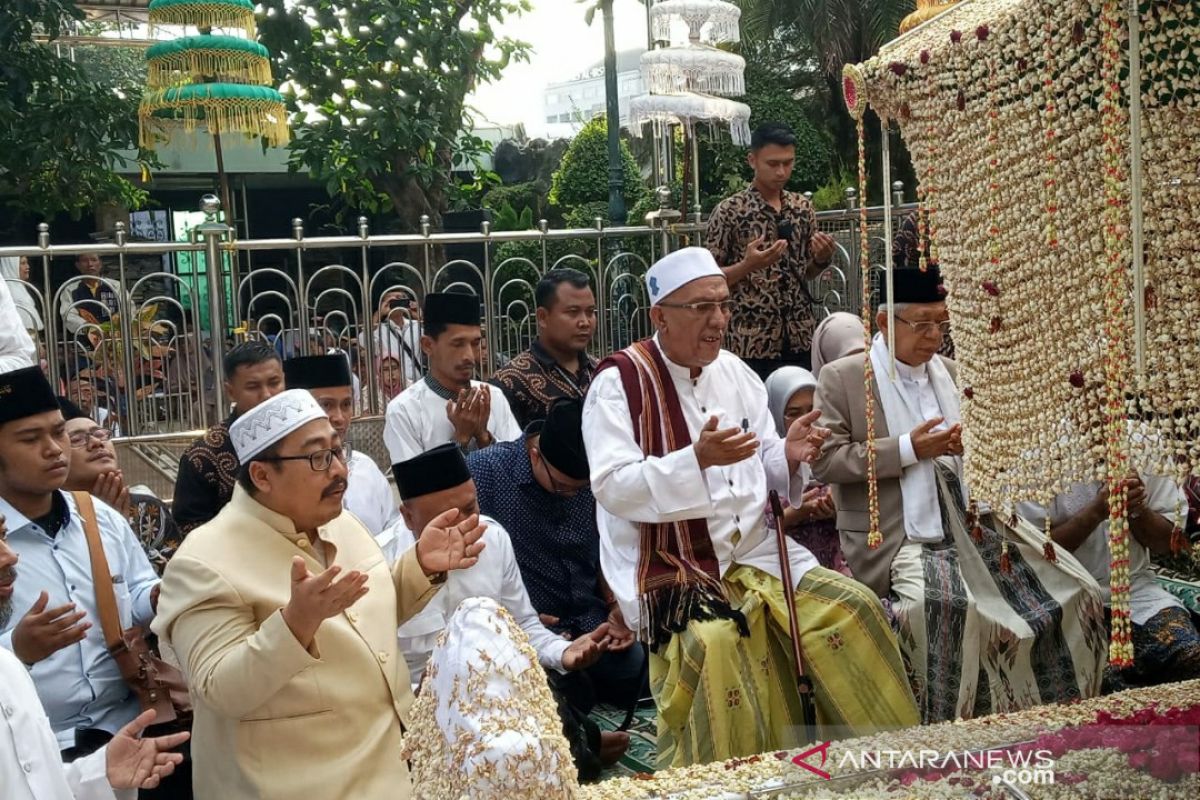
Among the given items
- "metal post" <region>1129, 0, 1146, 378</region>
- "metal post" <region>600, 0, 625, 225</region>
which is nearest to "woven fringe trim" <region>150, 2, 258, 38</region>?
"metal post" <region>600, 0, 625, 225</region>

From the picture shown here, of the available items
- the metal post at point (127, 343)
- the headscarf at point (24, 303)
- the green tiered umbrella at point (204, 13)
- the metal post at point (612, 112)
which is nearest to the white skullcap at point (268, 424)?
the metal post at point (127, 343)

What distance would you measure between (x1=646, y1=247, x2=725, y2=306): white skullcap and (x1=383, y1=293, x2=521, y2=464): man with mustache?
132 cm

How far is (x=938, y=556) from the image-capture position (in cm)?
420

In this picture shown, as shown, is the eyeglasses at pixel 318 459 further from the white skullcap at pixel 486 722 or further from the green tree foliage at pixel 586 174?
the green tree foliage at pixel 586 174

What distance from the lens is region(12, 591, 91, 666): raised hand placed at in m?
3.10

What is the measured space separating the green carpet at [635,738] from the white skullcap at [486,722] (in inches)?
82.7

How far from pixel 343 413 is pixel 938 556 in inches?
89.8

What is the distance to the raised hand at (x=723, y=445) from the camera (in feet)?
11.9

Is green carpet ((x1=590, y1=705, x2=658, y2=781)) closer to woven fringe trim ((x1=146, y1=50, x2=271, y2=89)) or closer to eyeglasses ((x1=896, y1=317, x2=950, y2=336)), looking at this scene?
eyeglasses ((x1=896, y1=317, x2=950, y2=336))

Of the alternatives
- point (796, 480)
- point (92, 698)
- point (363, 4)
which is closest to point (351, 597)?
point (92, 698)

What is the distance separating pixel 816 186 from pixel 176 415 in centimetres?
1235

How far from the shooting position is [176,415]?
6.49 metres

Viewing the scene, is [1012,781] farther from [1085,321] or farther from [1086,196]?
[1086,196]

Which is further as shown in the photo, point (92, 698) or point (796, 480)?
point (796, 480)
